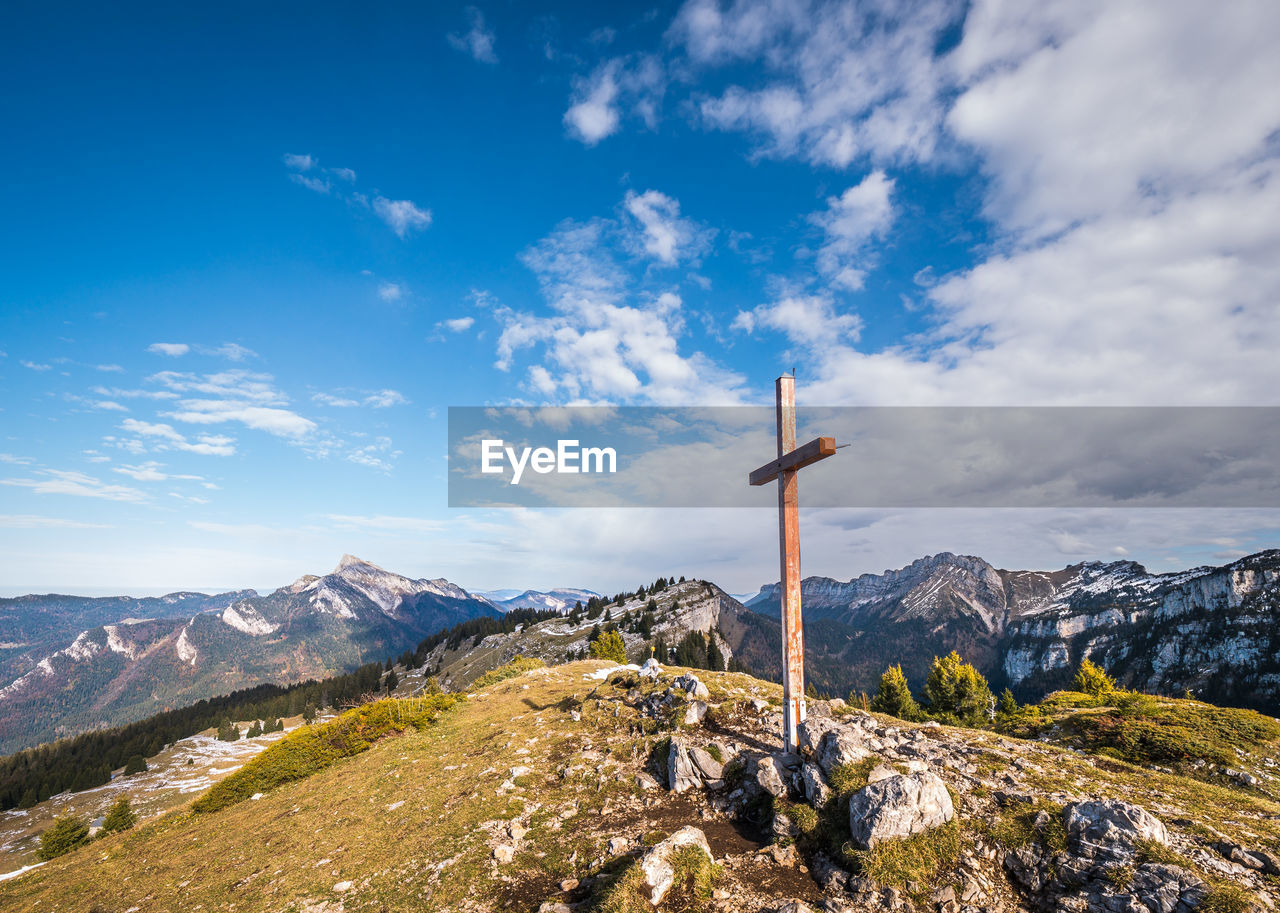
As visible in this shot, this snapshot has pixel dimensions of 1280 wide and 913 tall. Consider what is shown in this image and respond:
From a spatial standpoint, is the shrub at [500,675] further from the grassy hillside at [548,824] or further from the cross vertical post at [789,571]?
the cross vertical post at [789,571]

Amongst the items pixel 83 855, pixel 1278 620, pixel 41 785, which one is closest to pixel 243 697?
pixel 41 785

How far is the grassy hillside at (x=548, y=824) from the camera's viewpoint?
34.8 ft

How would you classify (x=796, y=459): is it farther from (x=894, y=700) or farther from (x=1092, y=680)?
(x=1092, y=680)

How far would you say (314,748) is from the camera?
29500mm

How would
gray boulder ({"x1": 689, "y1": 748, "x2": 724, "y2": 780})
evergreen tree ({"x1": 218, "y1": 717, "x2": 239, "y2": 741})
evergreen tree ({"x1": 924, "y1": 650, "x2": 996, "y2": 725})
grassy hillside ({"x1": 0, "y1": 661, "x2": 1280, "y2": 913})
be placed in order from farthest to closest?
1. evergreen tree ({"x1": 218, "y1": 717, "x2": 239, "y2": 741})
2. evergreen tree ({"x1": 924, "y1": 650, "x2": 996, "y2": 725})
3. gray boulder ({"x1": 689, "y1": 748, "x2": 724, "y2": 780})
4. grassy hillside ({"x1": 0, "y1": 661, "x2": 1280, "y2": 913})

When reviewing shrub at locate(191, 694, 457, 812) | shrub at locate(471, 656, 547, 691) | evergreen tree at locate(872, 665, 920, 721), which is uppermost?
shrub at locate(191, 694, 457, 812)

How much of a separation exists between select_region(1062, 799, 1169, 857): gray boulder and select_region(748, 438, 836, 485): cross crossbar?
8.85 m

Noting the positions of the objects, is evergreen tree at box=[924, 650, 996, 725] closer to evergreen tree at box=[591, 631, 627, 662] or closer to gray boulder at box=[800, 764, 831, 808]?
evergreen tree at box=[591, 631, 627, 662]

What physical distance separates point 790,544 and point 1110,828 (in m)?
8.56

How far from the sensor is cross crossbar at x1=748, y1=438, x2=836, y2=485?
1387 cm

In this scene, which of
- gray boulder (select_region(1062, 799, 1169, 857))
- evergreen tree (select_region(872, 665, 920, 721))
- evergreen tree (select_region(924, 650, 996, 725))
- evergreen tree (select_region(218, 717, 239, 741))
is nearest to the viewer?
gray boulder (select_region(1062, 799, 1169, 857))

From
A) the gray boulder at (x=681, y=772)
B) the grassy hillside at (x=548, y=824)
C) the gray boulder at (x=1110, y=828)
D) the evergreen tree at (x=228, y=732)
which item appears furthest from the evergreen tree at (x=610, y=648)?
the evergreen tree at (x=228, y=732)

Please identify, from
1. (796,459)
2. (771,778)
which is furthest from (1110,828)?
(796,459)

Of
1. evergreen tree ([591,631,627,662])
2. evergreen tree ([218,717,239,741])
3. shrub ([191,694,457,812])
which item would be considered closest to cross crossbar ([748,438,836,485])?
shrub ([191,694,457,812])
